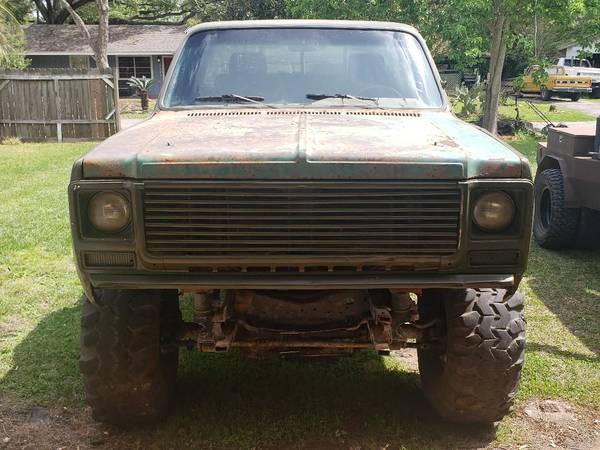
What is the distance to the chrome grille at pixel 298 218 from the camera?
9.23 feet

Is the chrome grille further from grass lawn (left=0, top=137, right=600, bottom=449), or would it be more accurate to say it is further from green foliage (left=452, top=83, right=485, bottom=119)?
green foliage (left=452, top=83, right=485, bottom=119)

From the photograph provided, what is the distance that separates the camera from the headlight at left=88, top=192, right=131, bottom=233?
2.87 m

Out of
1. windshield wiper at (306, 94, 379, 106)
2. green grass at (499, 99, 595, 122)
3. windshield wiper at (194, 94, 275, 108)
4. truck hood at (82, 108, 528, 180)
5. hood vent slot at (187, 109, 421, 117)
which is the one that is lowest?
green grass at (499, 99, 595, 122)

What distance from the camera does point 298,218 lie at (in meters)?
2.83

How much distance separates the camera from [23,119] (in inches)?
663

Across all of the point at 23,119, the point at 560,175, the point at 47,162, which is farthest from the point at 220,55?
the point at 23,119

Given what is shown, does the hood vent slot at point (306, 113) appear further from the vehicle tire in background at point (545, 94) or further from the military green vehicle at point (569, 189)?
the vehicle tire in background at point (545, 94)

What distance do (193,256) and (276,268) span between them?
341 mm

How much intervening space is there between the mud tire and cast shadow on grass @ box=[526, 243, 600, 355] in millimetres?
1452

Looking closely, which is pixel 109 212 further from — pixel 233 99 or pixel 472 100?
pixel 472 100

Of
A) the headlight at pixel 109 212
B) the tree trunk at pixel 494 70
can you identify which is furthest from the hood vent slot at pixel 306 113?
the tree trunk at pixel 494 70

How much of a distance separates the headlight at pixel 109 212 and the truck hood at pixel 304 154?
88 millimetres

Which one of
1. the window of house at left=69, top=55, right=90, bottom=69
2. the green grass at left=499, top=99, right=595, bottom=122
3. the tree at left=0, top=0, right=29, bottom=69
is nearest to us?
the green grass at left=499, top=99, right=595, bottom=122

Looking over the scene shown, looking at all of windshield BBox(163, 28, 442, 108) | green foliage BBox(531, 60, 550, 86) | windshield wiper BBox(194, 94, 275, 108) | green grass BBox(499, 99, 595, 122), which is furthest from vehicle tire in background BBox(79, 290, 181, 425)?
green grass BBox(499, 99, 595, 122)
